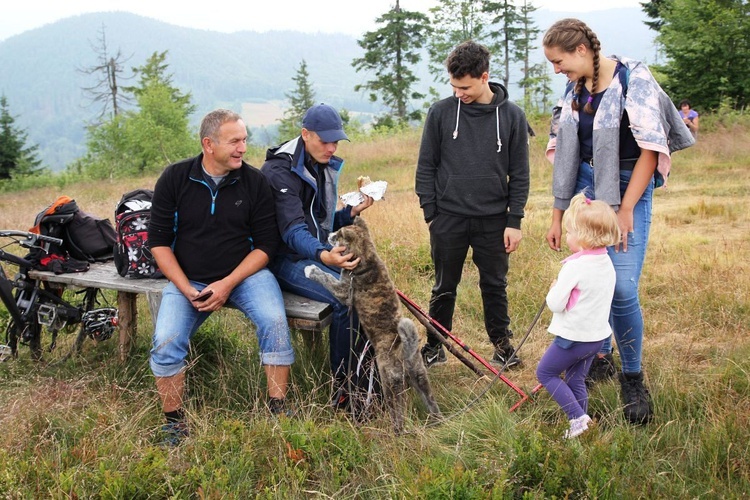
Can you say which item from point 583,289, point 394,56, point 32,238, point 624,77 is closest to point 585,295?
point 583,289

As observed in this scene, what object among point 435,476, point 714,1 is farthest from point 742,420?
point 714,1

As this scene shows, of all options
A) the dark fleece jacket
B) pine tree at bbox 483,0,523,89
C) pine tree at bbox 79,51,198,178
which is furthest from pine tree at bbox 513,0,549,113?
the dark fleece jacket

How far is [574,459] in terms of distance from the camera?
2.59 meters

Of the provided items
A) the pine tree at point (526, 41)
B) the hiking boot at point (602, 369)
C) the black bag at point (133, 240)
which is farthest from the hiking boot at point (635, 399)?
the pine tree at point (526, 41)

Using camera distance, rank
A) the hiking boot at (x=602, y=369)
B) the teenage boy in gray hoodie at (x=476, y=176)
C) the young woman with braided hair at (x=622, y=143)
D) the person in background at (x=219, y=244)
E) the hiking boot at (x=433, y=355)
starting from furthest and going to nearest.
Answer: the hiking boot at (x=433, y=355)
the teenage boy in gray hoodie at (x=476, y=176)
the hiking boot at (x=602, y=369)
the person in background at (x=219, y=244)
the young woman with braided hair at (x=622, y=143)

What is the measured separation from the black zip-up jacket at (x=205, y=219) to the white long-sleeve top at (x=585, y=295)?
1.84m

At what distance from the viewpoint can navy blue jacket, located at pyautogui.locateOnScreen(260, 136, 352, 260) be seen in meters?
3.67

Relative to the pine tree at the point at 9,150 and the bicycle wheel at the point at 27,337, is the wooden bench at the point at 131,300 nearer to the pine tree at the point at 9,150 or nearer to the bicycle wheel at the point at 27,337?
the bicycle wheel at the point at 27,337

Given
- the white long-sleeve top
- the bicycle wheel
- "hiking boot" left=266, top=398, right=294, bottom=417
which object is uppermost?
the white long-sleeve top

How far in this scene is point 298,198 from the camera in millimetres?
3768

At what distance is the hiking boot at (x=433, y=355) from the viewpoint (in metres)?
4.25

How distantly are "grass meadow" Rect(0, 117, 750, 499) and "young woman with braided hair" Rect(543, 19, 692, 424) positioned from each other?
0.41 metres

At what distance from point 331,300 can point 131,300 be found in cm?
159

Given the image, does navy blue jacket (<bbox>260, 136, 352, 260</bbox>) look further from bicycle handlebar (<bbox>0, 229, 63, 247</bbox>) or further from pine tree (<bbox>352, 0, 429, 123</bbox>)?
pine tree (<bbox>352, 0, 429, 123</bbox>)
